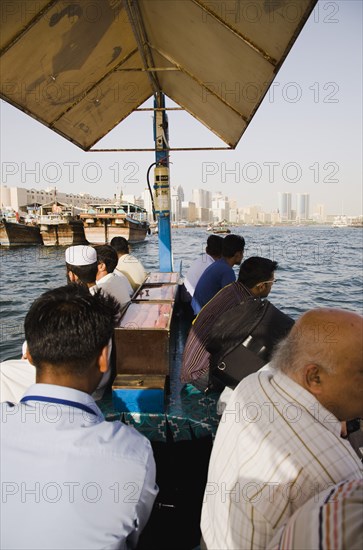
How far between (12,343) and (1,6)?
7.51 meters

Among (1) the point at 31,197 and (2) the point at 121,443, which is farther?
(1) the point at 31,197

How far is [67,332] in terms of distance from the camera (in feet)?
4.83

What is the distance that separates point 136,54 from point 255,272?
321cm

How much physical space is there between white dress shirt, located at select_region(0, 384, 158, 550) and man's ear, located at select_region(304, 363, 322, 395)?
2.18 feet

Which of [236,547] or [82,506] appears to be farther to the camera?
[236,547]

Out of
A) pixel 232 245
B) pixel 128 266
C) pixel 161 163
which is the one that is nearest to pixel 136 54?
pixel 161 163

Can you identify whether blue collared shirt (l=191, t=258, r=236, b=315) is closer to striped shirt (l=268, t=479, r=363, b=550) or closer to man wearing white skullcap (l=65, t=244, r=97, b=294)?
man wearing white skullcap (l=65, t=244, r=97, b=294)

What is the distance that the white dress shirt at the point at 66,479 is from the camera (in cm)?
119

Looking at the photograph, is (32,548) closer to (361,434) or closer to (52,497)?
(52,497)

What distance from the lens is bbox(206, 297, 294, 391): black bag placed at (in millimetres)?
2596

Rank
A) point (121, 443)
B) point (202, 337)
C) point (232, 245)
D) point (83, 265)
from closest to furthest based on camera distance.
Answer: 1. point (121, 443)
2. point (202, 337)
3. point (83, 265)
4. point (232, 245)

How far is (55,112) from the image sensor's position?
4676mm

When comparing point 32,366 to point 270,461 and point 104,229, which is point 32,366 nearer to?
point 270,461

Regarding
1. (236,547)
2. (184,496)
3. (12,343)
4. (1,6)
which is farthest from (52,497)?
(12,343)
